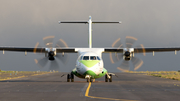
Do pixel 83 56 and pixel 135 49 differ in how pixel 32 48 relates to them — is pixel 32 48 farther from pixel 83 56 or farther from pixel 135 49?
pixel 135 49

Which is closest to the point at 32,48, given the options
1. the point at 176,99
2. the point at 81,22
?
the point at 81,22

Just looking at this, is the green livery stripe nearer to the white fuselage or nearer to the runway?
the white fuselage

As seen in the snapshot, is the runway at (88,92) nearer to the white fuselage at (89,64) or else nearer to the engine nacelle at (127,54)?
the white fuselage at (89,64)

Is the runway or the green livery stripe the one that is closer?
the runway

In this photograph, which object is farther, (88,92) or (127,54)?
(127,54)

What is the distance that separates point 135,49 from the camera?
110ft

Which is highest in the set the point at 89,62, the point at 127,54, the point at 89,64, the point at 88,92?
the point at 127,54

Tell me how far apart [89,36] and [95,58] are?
9005 millimetres

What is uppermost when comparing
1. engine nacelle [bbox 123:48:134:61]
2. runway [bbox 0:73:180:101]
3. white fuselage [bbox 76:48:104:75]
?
engine nacelle [bbox 123:48:134:61]

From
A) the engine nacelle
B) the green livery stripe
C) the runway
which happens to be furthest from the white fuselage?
the engine nacelle

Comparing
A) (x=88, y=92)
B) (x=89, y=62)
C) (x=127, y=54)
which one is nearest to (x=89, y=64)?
(x=89, y=62)

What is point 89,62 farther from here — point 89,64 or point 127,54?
point 127,54

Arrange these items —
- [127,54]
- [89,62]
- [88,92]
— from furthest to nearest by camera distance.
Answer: [127,54] < [89,62] < [88,92]

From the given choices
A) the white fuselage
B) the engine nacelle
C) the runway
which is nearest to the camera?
the runway
